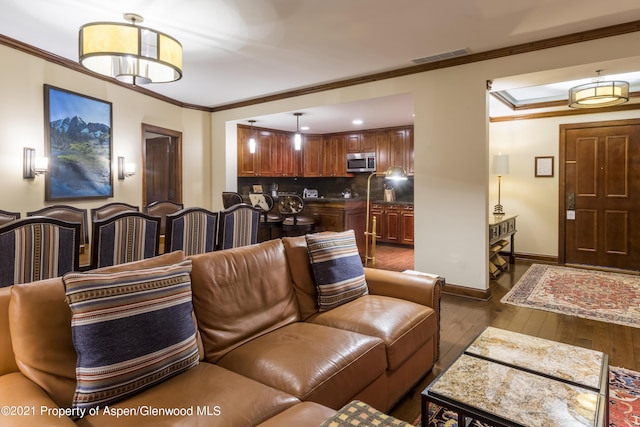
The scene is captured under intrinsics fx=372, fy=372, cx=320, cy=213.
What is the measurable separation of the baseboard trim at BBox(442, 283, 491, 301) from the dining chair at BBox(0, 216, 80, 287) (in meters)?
3.61

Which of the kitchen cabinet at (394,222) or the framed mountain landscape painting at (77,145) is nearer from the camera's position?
the framed mountain landscape painting at (77,145)

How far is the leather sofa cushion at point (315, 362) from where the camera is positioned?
5.04ft

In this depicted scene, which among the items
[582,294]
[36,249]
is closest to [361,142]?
[582,294]

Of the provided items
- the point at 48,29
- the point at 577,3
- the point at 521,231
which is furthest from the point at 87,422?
the point at 521,231

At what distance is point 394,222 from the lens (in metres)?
7.53

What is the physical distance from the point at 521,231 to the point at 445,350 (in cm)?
425

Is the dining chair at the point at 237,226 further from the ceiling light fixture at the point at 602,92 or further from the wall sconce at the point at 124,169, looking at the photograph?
the ceiling light fixture at the point at 602,92

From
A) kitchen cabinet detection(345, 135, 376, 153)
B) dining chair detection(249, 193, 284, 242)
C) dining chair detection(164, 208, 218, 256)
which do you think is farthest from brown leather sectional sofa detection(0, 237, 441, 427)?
kitchen cabinet detection(345, 135, 376, 153)

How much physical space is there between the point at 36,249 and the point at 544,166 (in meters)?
6.54

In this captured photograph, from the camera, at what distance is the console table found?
15.3 feet

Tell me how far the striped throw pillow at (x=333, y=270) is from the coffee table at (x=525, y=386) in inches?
32.5

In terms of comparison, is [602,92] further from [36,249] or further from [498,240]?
[36,249]

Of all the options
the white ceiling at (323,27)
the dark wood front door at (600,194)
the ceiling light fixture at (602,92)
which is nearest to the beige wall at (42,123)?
the white ceiling at (323,27)

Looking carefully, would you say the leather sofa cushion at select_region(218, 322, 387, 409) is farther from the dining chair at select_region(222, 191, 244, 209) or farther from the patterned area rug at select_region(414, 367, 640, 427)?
the dining chair at select_region(222, 191, 244, 209)
